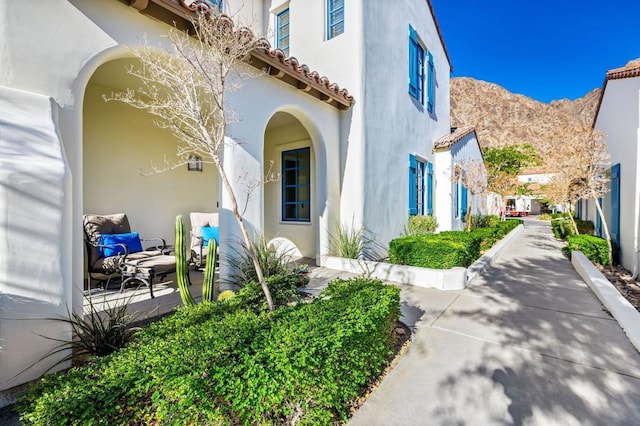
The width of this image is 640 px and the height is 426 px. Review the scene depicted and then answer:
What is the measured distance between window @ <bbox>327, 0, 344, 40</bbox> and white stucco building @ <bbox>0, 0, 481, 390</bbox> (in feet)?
0.10

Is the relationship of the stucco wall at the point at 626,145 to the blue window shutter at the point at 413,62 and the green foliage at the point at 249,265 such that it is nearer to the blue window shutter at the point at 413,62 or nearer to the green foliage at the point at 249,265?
the blue window shutter at the point at 413,62

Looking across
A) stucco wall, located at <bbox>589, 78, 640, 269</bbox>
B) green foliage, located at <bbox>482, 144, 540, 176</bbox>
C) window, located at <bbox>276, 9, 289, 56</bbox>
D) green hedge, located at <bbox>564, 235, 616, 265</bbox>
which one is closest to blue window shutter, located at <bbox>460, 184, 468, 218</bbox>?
green hedge, located at <bbox>564, 235, 616, 265</bbox>

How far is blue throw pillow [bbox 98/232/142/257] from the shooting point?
5.60 metres

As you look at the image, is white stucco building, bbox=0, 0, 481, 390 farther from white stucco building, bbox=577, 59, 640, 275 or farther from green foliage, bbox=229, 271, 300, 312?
white stucco building, bbox=577, 59, 640, 275

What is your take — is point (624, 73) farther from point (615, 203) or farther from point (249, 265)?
point (249, 265)

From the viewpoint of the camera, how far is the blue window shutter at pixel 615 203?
342 inches

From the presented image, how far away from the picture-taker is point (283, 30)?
10250 mm

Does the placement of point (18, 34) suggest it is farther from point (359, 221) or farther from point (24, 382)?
point (359, 221)

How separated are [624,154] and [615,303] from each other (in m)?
5.90

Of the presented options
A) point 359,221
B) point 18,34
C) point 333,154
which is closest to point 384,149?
point 333,154

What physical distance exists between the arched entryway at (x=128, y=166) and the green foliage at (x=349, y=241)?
4.19 m

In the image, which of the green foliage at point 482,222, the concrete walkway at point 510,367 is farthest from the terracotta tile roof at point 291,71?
the green foliage at point 482,222

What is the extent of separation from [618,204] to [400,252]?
288 inches

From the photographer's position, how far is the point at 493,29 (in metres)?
42.2
